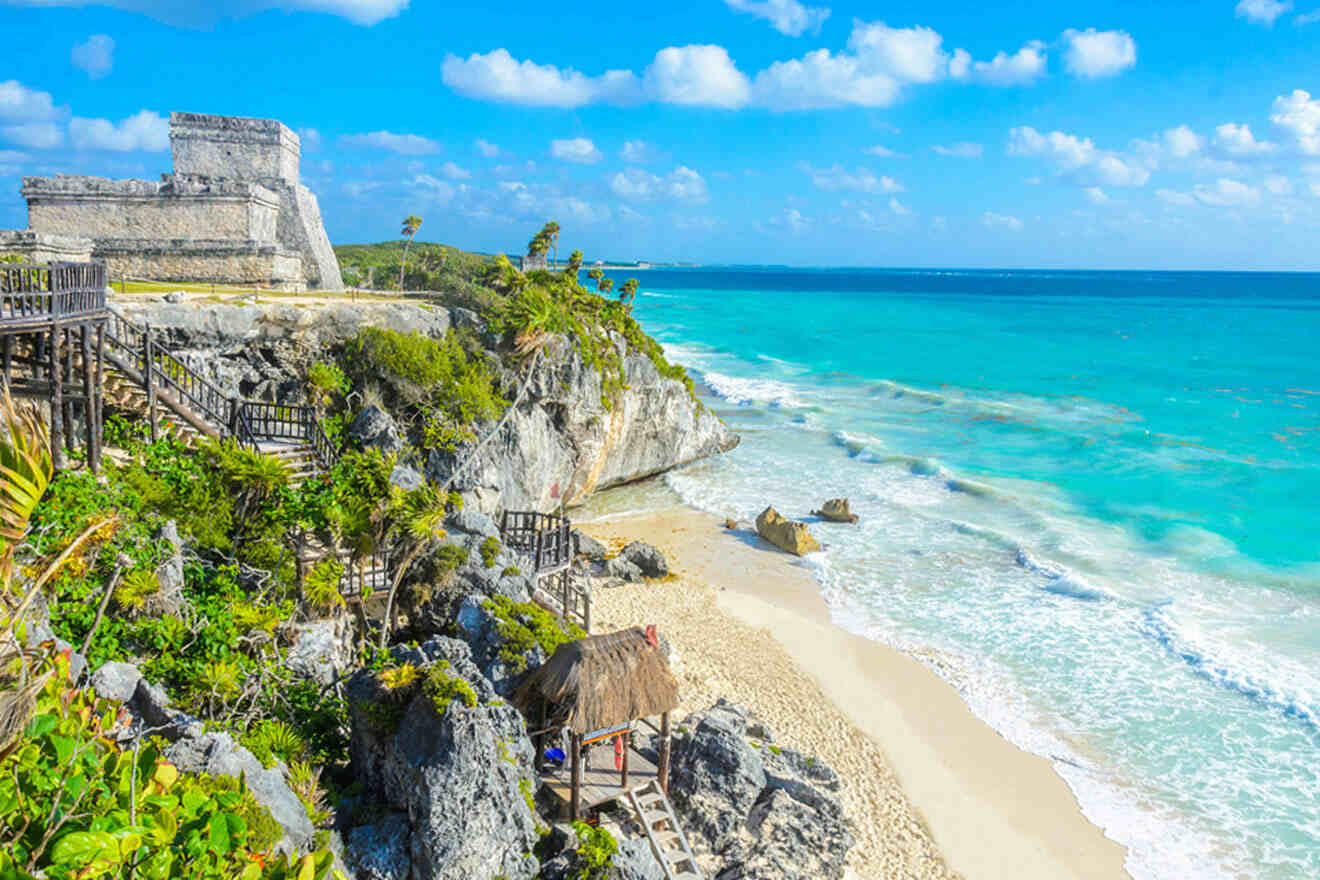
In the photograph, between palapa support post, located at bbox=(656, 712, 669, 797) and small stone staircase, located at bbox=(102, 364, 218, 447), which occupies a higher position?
small stone staircase, located at bbox=(102, 364, 218, 447)

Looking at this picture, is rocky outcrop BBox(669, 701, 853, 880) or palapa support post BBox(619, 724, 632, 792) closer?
palapa support post BBox(619, 724, 632, 792)

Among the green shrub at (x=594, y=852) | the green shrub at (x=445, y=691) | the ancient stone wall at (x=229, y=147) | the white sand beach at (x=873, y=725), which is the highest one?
the ancient stone wall at (x=229, y=147)

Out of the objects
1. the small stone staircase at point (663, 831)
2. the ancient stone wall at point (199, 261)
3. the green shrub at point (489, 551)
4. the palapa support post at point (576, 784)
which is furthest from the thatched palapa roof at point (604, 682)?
the ancient stone wall at point (199, 261)

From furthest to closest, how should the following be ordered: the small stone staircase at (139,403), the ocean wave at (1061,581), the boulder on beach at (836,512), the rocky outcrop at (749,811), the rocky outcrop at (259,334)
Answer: the boulder on beach at (836,512) < the ocean wave at (1061,581) < the rocky outcrop at (259,334) < the small stone staircase at (139,403) < the rocky outcrop at (749,811)

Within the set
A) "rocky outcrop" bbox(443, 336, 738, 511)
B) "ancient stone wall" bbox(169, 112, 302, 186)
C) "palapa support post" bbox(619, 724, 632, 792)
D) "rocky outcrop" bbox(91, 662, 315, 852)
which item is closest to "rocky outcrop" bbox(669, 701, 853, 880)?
"palapa support post" bbox(619, 724, 632, 792)

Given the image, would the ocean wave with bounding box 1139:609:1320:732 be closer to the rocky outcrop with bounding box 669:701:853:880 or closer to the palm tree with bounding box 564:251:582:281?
the rocky outcrop with bounding box 669:701:853:880

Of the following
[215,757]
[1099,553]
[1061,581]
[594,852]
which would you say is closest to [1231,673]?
[1061,581]

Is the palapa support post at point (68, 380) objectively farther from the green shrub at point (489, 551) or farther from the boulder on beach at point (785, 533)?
the boulder on beach at point (785, 533)

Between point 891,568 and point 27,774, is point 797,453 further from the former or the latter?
point 27,774
